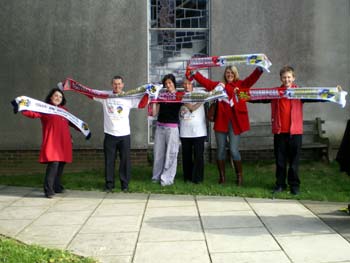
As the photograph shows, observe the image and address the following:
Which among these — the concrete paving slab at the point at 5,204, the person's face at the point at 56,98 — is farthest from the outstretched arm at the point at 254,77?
the concrete paving slab at the point at 5,204

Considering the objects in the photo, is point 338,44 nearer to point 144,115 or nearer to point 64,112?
point 144,115

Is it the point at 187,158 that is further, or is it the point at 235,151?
the point at 187,158

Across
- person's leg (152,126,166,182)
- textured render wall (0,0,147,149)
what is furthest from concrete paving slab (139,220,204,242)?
textured render wall (0,0,147,149)

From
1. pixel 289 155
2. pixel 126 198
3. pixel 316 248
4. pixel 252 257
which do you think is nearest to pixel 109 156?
pixel 126 198

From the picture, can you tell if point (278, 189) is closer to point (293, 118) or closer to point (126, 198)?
point (293, 118)

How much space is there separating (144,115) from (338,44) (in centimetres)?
450

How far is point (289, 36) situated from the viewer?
1012 cm

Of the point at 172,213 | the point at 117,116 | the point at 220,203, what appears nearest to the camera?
the point at 172,213

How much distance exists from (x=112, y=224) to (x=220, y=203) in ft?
5.64

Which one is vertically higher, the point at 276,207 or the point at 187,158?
the point at 187,158

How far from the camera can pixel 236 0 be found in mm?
10023

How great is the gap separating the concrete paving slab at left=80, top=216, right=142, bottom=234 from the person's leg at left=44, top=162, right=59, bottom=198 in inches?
63.4

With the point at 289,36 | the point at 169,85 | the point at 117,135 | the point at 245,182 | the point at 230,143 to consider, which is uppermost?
the point at 289,36

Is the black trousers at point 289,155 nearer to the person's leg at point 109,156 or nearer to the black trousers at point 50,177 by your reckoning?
the person's leg at point 109,156
